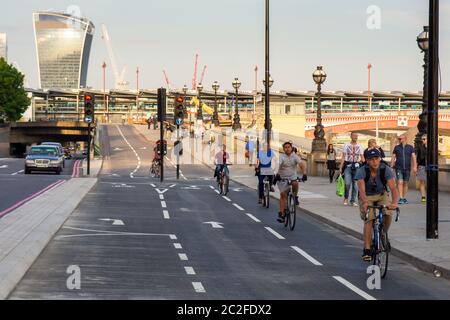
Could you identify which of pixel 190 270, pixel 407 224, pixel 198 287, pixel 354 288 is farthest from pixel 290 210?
pixel 198 287

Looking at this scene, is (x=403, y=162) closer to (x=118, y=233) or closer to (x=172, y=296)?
(x=118, y=233)

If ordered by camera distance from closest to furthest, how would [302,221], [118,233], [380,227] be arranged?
1. [380,227]
2. [118,233]
3. [302,221]

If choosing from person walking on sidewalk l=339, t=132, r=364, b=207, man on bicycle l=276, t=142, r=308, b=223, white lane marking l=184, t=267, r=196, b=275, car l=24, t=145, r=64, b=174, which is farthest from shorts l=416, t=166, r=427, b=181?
car l=24, t=145, r=64, b=174

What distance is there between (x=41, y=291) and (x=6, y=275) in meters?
0.99

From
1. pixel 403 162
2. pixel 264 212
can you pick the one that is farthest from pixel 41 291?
pixel 403 162

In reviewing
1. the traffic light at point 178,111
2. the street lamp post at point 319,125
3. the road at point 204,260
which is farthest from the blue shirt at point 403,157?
the traffic light at point 178,111

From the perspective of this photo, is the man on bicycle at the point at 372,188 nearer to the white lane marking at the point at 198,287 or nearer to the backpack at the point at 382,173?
the backpack at the point at 382,173

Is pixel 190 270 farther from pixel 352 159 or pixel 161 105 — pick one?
pixel 161 105

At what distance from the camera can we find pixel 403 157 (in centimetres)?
2584

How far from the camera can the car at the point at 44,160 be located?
1956 inches

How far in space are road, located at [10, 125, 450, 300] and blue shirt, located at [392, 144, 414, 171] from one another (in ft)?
10.9

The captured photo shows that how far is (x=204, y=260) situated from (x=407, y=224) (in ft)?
21.7

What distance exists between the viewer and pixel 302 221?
22.8m
